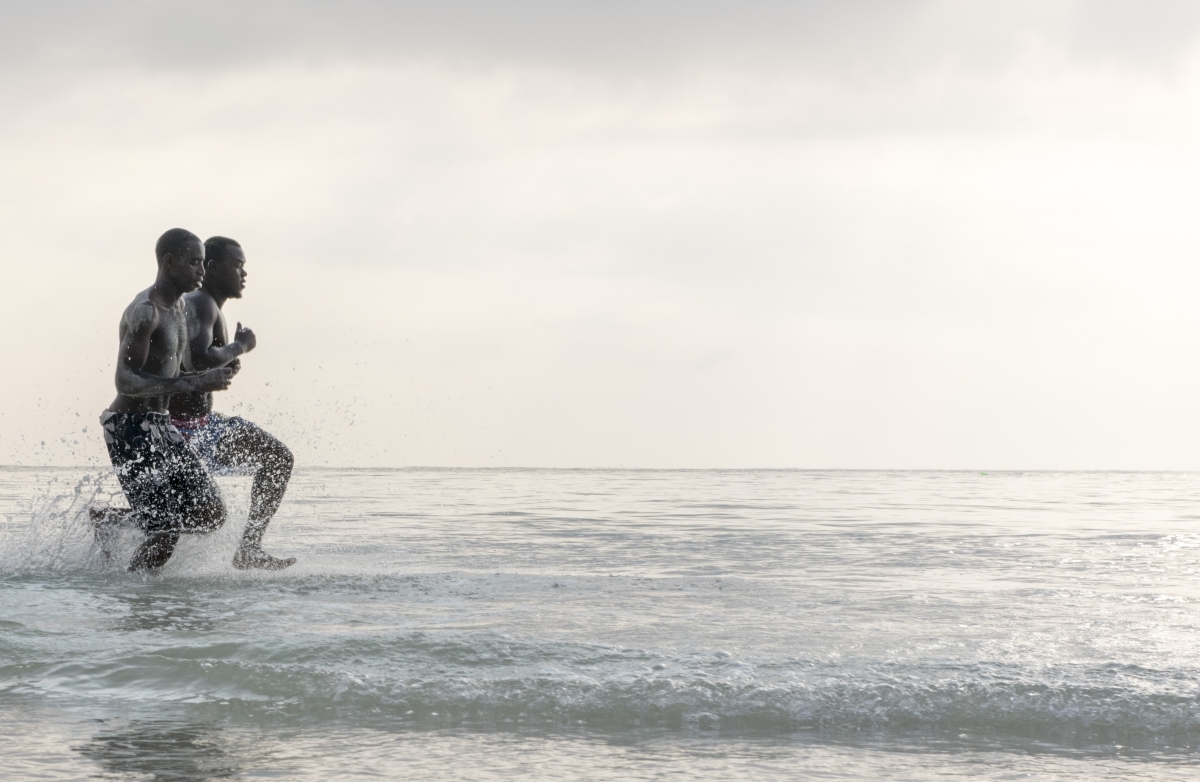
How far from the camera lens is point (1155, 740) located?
315 cm

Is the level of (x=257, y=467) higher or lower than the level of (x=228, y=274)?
lower

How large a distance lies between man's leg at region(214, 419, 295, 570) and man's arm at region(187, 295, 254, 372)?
39cm

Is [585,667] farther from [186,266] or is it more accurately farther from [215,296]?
[215,296]

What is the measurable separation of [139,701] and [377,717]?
0.75 meters

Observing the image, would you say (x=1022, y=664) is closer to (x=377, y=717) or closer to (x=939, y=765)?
(x=939, y=765)

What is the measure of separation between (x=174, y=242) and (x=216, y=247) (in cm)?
64

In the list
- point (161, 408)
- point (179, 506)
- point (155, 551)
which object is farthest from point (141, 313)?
A: point (155, 551)

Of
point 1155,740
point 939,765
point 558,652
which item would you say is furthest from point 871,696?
point 558,652

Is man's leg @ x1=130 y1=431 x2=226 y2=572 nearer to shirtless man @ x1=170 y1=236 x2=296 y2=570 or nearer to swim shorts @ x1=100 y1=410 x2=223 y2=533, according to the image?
swim shorts @ x1=100 y1=410 x2=223 y2=533

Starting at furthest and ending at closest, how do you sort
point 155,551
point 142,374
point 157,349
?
point 155,551
point 157,349
point 142,374

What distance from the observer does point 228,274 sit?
651cm

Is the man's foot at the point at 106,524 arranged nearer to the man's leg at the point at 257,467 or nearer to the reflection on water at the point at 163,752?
the man's leg at the point at 257,467

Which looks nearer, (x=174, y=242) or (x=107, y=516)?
(x=174, y=242)

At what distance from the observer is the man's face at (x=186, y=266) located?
5871 mm
